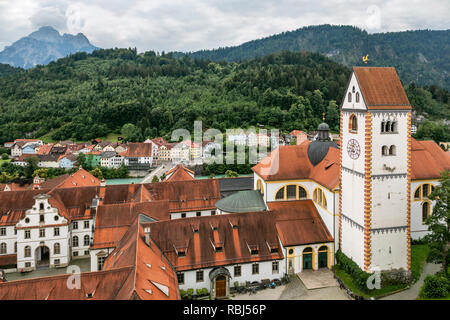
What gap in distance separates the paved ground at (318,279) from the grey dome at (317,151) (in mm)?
10866

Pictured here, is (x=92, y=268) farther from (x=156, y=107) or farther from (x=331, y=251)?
(x=156, y=107)

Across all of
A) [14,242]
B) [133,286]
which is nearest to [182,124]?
[14,242]

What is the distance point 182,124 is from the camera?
137 meters

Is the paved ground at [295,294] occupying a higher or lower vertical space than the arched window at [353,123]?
lower

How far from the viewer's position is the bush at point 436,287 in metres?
23.9

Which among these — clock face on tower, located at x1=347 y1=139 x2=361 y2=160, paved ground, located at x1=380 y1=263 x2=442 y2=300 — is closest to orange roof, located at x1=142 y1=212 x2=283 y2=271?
clock face on tower, located at x1=347 y1=139 x2=361 y2=160

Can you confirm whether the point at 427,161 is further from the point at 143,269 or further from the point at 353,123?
the point at 143,269

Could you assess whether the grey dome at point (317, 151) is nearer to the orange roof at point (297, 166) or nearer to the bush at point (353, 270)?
the orange roof at point (297, 166)

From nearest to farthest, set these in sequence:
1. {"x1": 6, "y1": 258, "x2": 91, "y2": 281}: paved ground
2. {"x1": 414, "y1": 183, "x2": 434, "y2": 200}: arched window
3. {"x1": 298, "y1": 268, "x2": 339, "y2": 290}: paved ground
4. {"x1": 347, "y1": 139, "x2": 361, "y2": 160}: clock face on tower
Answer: {"x1": 347, "y1": 139, "x2": 361, "y2": 160}: clock face on tower
{"x1": 298, "y1": 268, "x2": 339, "y2": 290}: paved ground
{"x1": 6, "y1": 258, "x2": 91, "y2": 281}: paved ground
{"x1": 414, "y1": 183, "x2": 434, "y2": 200}: arched window

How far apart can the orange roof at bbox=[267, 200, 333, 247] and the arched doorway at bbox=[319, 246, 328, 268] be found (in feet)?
2.94

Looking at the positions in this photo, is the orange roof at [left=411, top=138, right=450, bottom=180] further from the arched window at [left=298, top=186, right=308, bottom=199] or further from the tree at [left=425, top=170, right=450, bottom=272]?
the arched window at [left=298, top=186, right=308, bottom=199]

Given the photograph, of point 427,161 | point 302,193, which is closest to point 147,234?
point 302,193

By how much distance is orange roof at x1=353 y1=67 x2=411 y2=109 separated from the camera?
27547 mm

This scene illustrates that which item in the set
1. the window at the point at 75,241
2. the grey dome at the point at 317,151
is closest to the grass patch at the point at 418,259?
the grey dome at the point at 317,151
